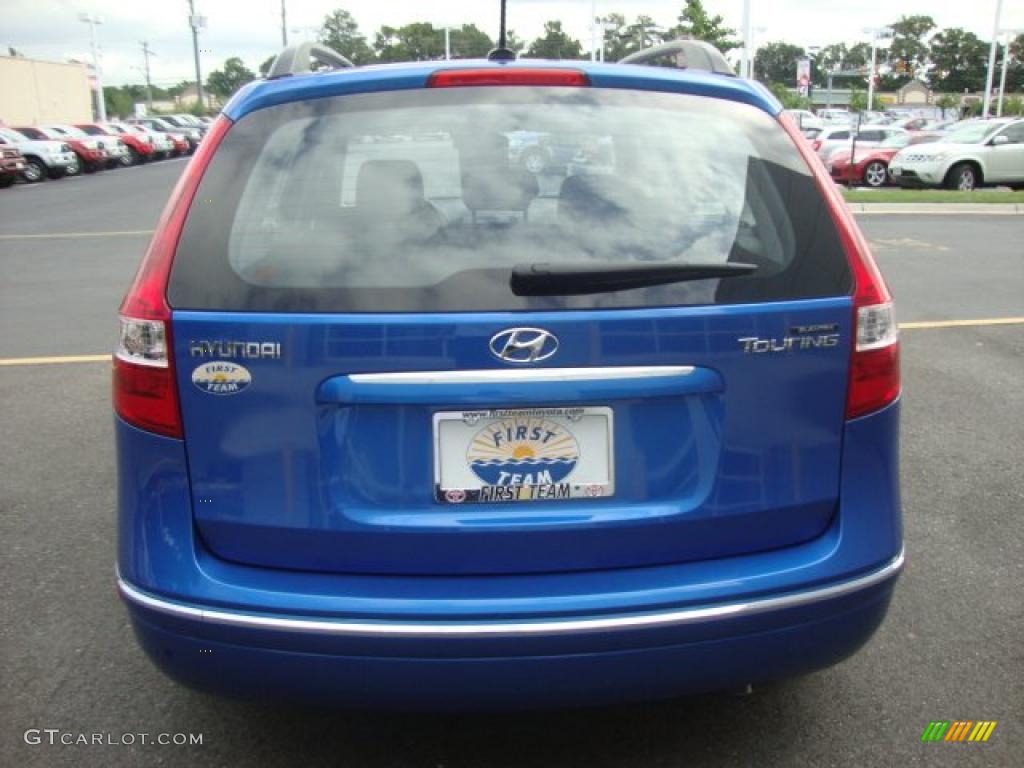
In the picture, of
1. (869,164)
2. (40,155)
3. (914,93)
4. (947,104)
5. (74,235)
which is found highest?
(914,93)

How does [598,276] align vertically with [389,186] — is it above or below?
below

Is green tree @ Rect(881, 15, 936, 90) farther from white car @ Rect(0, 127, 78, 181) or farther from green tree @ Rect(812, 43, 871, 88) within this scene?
white car @ Rect(0, 127, 78, 181)

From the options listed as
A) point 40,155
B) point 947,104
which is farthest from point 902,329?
point 947,104

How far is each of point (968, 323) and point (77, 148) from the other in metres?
31.2

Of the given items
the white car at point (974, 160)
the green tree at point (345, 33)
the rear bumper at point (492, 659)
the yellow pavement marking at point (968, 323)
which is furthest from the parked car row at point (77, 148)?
the green tree at point (345, 33)

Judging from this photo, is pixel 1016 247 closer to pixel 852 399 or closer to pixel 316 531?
pixel 852 399

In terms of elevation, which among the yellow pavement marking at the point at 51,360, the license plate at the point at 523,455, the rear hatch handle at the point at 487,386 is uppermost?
the rear hatch handle at the point at 487,386

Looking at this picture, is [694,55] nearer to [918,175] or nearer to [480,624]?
[480,624]

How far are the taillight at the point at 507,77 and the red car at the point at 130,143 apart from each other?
3730 cm

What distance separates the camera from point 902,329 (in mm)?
7211

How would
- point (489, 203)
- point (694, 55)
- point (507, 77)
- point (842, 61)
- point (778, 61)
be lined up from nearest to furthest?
point (489, 203) < point (507, 77) < point (694, 55) < point (778, 61) < point (842, 61)

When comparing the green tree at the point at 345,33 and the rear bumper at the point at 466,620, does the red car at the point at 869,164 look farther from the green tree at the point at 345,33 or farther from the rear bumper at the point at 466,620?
the green tree at the point at 345,33

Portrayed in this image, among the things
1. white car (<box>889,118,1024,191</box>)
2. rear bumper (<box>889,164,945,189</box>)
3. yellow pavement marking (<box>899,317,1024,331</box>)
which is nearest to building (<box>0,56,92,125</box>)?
rear bumper (<box>889,164,945,189</box>)

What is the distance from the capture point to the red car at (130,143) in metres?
36.5
